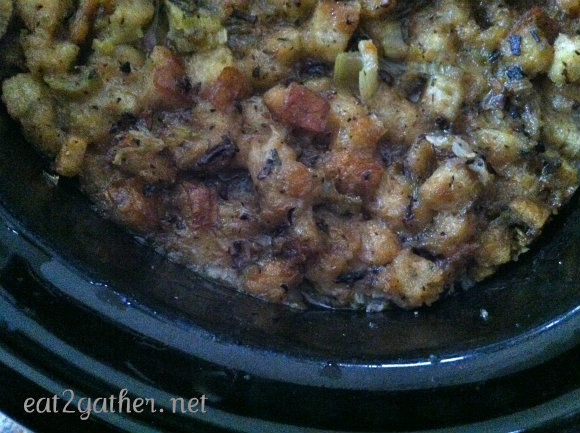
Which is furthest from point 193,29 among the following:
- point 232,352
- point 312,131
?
point 232,352

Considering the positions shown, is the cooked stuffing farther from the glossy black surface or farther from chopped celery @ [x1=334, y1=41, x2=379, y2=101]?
the glossy black surface

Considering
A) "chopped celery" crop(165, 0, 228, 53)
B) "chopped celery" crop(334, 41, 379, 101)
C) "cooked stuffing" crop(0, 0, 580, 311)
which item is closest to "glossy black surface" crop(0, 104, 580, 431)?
"cooked stuffing" crop(0, 0, 580, 311)

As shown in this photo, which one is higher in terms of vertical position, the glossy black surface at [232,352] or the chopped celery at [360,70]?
the chopped celery at [360,70]

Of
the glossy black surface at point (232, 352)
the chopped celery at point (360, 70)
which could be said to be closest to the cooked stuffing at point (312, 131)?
the chopped celery at point (360, 70)

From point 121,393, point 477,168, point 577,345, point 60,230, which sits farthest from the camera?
point 477,168

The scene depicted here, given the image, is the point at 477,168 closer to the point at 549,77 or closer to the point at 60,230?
the point at 549,77

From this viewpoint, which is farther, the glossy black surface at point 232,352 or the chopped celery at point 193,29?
the chopped celery at point 193,29

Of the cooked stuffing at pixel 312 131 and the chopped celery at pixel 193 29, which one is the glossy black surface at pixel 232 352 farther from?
the chopped celery at pixel 193 29

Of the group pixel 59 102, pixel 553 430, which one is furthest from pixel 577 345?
pixel 59 102
